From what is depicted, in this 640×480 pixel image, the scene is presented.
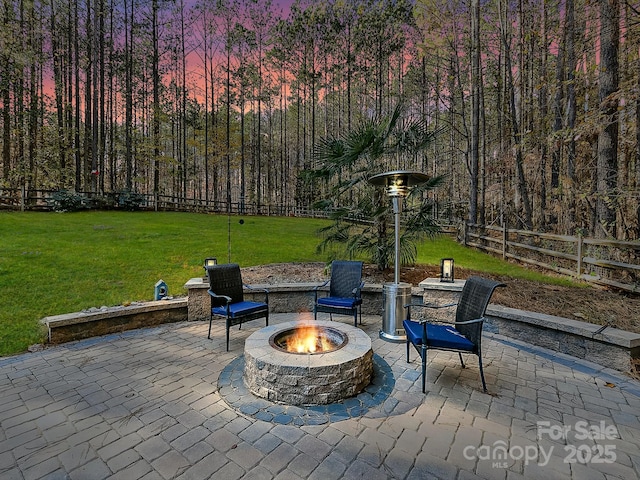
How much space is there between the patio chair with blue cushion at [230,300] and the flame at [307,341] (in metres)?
0.82

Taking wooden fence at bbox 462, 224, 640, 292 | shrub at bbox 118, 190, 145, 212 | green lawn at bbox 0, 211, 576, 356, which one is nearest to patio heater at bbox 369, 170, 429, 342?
green lawn at bbox 0, 211, 576, 356

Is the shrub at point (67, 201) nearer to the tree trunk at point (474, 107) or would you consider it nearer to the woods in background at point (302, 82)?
the woods in background at point (302, 82)

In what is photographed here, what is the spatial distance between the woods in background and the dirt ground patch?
212 centimetres

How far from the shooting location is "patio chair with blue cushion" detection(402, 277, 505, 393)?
270 centimetres

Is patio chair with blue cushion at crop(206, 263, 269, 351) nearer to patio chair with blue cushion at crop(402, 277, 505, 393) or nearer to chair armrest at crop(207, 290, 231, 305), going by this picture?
chair armrest at crop(207, 290, 231, 305)

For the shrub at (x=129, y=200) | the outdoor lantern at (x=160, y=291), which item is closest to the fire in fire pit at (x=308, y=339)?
the outdoor lantern at (x=160, y=291)

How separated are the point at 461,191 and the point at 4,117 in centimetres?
2907

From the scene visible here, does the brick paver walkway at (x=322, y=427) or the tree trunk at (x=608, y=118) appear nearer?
the brick paver walkway at (x=322, y=427)

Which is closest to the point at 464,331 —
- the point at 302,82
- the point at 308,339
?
the point at 308,339

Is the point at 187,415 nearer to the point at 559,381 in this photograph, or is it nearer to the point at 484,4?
the point at 559,381

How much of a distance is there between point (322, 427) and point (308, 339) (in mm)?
1127

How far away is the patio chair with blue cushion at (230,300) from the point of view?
145 inches

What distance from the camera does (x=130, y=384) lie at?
2.77 metres

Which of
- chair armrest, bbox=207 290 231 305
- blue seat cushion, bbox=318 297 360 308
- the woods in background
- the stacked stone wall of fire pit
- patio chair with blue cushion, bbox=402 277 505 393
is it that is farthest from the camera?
the woods in background
